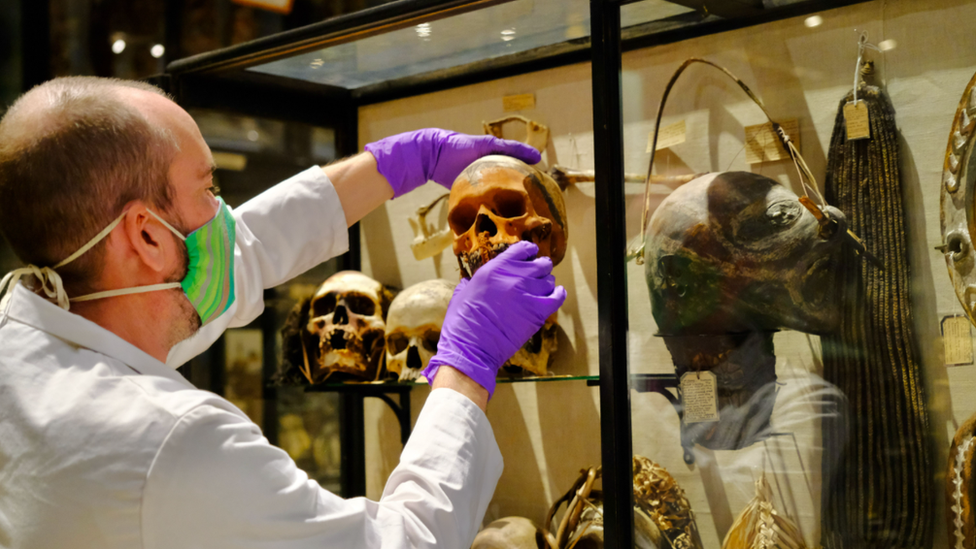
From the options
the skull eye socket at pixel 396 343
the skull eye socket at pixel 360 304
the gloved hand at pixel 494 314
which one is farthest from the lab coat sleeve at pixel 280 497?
the skull eye socket at pixel 360 304

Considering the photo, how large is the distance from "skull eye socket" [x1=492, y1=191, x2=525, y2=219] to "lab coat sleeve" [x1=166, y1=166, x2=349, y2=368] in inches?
16.0

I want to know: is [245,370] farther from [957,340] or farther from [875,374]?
→ [957,340]

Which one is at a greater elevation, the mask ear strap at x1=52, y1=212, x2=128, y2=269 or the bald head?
the bald head

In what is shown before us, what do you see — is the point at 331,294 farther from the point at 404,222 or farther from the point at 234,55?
the point at 234,55

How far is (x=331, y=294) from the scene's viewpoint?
6.70 ft

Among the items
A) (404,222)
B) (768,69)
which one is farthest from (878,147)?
(404,222)

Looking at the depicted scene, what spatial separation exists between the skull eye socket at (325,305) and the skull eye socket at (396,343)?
0.20 meters

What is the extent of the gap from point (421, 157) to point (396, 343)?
47 centimetres

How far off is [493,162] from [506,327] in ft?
1.03

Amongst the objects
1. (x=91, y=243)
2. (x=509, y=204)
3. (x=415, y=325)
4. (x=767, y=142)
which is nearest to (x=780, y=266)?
(x=767, y=142)

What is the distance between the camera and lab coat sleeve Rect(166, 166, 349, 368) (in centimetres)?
160

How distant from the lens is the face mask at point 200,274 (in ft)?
Result: 3.58

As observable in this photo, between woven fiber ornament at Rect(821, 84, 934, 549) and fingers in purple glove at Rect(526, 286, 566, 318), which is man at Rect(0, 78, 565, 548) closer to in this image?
fingers in purple glove at Rect(526, 286, 566, 318)

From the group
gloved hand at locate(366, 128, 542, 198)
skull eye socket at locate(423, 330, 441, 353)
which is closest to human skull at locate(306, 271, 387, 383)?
skull eye socket at locate(423, 330, 441, 353)
